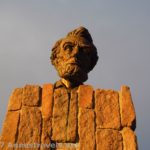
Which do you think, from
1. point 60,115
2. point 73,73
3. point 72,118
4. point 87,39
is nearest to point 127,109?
point 72,118

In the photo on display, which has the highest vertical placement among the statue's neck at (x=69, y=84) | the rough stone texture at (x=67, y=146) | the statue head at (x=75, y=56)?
the statue head at (x=75, y=56)

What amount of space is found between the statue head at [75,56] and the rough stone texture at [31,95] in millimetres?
746

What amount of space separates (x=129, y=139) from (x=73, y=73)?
5.41 feet

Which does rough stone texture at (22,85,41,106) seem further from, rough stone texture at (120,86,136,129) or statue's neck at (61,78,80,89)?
rough stone texture at (120,86,136,129)

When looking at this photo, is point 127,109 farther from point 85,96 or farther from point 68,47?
point 68,47

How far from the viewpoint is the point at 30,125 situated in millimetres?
5734

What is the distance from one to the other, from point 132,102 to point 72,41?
1.73 m

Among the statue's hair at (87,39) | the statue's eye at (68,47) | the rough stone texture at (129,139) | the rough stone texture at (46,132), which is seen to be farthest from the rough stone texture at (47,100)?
the rough stone texture at (129,139)

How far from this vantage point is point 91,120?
5809mm

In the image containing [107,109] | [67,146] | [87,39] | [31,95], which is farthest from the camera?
[87,39]

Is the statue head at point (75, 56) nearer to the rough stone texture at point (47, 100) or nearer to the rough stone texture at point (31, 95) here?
the rough stone texture at point (47, 100)

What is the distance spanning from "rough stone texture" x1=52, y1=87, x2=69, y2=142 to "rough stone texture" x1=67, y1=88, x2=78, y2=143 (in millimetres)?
62

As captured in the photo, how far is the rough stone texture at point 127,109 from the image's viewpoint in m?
5.84

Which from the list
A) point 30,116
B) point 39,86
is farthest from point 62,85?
point 30,116
